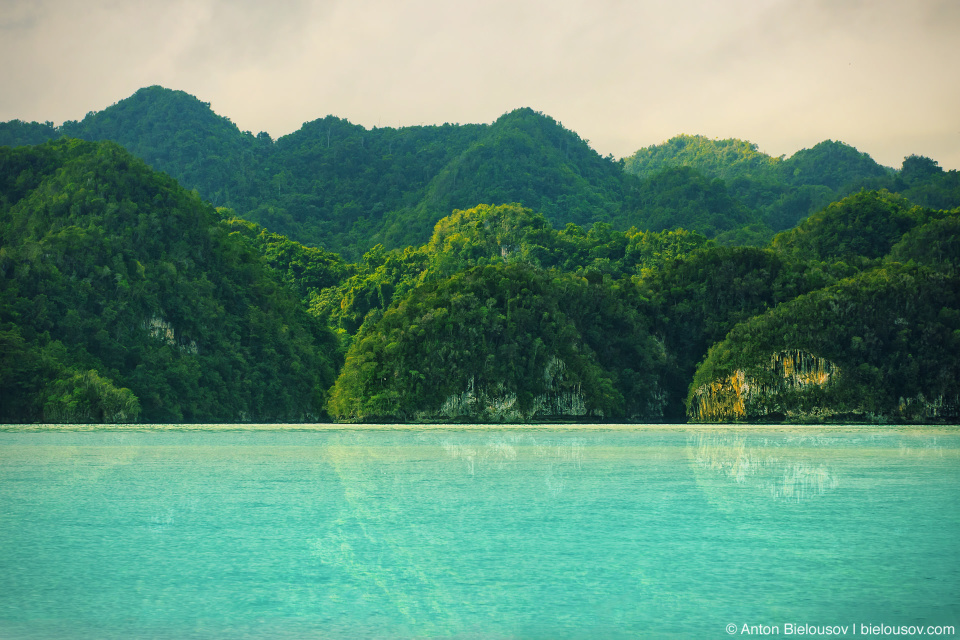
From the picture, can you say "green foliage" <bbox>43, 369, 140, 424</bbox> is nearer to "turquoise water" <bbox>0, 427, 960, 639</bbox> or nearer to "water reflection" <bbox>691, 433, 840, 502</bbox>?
"turquoise water" <bbox>0, 427, 960, 639</bbox>

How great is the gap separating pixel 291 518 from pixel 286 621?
6.67 m

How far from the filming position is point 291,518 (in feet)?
53.2

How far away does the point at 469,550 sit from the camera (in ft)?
44.0

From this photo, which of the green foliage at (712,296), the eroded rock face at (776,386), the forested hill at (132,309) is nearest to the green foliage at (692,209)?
the green foliage at (712,296)

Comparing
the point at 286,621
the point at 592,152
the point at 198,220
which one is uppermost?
the point at 592,152

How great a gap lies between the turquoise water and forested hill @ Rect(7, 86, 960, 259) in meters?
93.0

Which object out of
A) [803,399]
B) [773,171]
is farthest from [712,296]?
[773,171]

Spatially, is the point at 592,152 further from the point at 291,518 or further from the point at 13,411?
the point at 291,518

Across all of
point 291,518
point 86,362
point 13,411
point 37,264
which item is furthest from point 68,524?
point 37,264

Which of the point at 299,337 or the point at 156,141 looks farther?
the point at 156,141

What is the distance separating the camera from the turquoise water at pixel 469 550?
Result: 32.3 feet

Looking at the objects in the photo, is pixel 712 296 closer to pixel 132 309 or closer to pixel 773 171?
pixel 132 309

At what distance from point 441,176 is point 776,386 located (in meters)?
85.2

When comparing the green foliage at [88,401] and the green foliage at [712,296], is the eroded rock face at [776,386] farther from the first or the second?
the green foliage at [88,401]
